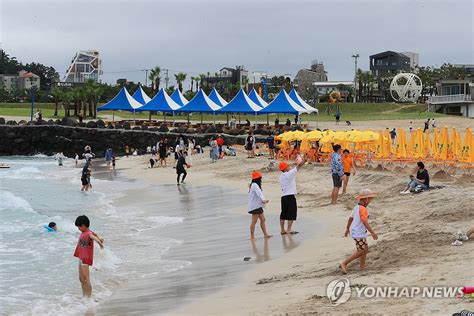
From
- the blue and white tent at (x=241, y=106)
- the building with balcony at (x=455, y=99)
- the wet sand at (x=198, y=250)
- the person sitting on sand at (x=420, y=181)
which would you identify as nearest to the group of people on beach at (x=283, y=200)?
the wet sand at (x=198, y=250)

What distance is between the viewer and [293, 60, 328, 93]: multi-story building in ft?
392

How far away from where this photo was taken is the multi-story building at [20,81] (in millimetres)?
139875

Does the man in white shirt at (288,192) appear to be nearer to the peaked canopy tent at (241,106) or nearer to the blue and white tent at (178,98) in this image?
the peaked canopy tent at (241,106)

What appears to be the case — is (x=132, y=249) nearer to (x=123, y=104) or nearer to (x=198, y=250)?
(x=198, y=250)

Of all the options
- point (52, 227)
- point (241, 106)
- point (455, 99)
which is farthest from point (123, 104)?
point (52, 227)

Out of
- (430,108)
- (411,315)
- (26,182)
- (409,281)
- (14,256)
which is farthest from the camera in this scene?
(430,108)

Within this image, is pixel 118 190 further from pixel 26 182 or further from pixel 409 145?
pixel 409 145

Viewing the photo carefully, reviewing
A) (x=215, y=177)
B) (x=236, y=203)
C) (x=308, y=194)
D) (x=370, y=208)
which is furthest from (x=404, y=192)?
(x=215, y=177)

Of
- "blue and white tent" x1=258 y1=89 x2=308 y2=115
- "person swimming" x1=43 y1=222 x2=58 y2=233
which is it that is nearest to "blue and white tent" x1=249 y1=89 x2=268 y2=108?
"blue and white tent" x1=258 y1=89 x2=308 y2=115

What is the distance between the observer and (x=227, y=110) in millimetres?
45406

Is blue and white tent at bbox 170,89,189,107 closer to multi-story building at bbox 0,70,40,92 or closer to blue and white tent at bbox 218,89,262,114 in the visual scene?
blue and white tent at bbox 218,89,262,114

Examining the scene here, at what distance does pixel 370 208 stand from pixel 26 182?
2082 centimetres

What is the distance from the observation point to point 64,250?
1392cm

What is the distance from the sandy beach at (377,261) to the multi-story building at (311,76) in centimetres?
9879
